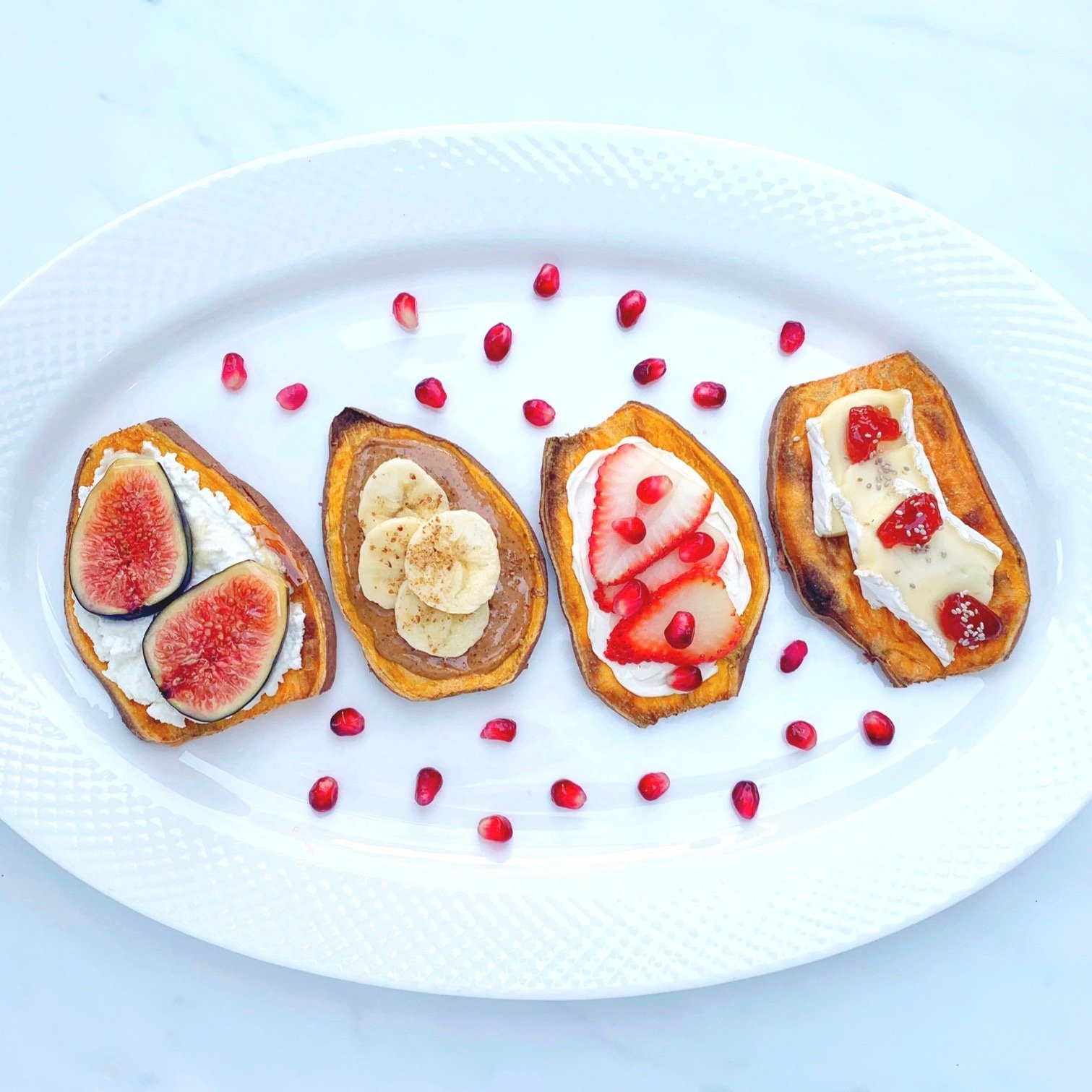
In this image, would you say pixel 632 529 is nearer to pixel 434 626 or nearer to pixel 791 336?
pixel 434 626

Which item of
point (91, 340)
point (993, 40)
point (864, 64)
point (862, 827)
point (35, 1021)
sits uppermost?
point (993, 40)

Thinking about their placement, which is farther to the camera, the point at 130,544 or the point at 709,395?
the point at 709,395

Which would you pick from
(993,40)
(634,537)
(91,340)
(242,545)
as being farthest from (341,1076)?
(993,40)

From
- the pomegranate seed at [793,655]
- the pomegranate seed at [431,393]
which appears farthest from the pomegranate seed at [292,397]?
the pomegranate seed at [793,655]

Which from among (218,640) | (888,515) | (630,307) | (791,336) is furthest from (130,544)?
(888,515)

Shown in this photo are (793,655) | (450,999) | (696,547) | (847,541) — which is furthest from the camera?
(450,999)

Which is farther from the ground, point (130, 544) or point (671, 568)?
point (671, 568)

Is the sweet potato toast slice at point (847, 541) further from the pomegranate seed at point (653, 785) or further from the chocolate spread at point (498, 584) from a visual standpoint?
the chocolate spread at point (498, 584)

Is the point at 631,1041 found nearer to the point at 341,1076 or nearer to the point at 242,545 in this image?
the point at 341,1076
